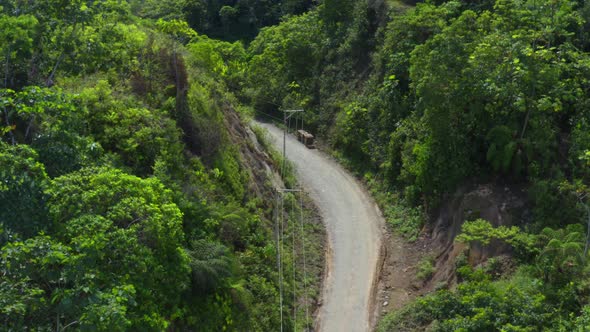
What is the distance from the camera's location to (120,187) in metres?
16.4

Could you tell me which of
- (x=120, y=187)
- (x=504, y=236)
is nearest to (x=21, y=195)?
(x=120, y=187)

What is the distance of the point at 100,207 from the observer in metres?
16.0

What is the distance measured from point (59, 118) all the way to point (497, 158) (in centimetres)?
1794

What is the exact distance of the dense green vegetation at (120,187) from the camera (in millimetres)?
13945

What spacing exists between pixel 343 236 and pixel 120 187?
1735 cm

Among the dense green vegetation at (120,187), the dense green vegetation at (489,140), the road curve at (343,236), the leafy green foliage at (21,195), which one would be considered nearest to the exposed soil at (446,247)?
the dense green vegetation at (489,140)

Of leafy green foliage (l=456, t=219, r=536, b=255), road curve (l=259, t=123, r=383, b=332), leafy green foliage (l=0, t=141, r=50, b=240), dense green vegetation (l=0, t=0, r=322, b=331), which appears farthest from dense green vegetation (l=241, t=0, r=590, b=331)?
leafy green foliage (l=0, t=141, r=50, b=240)

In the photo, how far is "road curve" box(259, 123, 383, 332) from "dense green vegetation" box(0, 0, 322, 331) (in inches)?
55.6

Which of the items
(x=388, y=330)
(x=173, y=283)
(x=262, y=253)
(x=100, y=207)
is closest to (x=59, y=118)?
(x=100, y=207)

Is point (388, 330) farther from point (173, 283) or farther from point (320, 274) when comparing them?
point (173, 283)

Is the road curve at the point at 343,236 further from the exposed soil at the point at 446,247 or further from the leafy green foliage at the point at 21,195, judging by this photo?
the leafy green foliage at the point at 21,195

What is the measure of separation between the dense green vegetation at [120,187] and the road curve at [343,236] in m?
1.41

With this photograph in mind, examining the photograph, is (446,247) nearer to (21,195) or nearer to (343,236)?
(343,236)

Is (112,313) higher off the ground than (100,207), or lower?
lower
